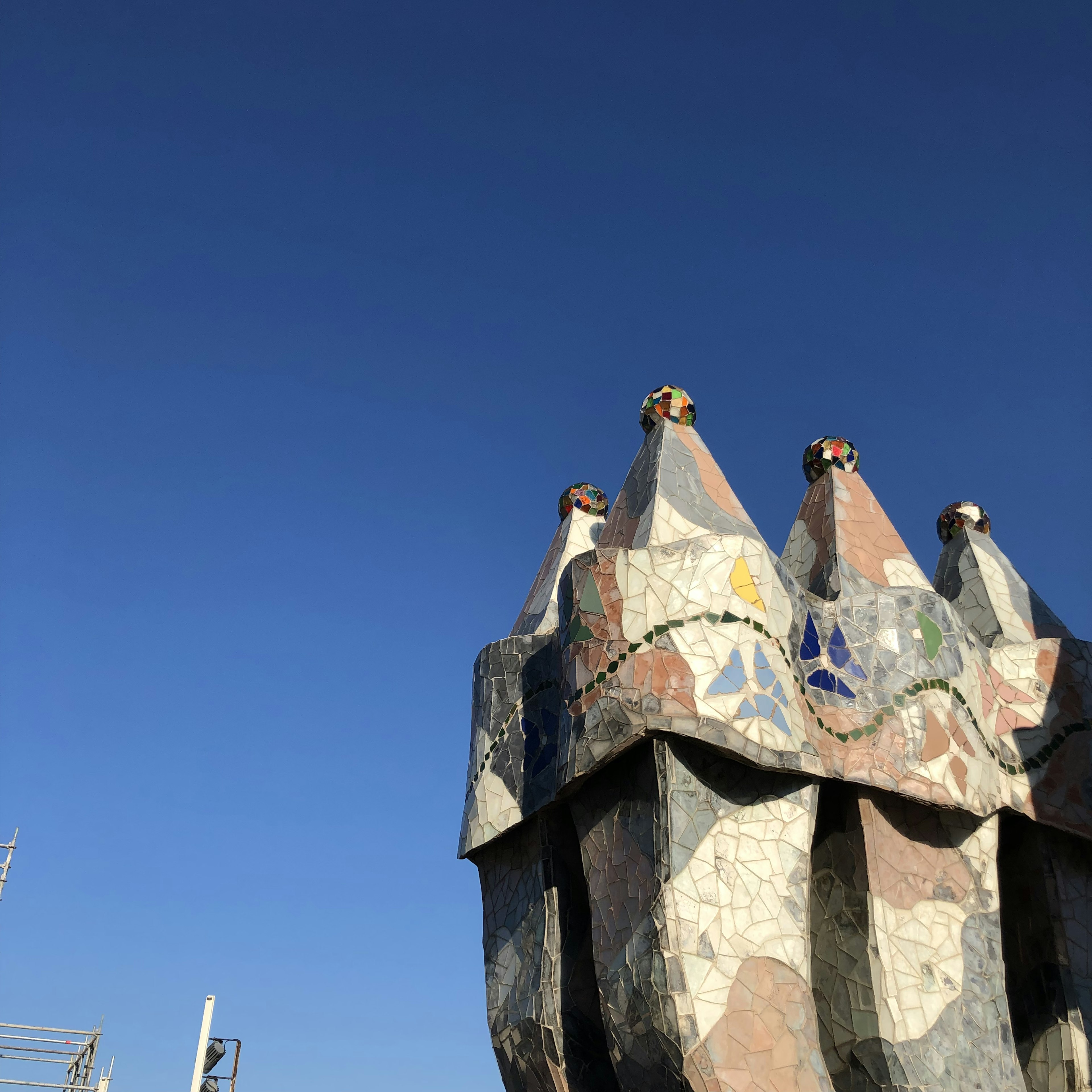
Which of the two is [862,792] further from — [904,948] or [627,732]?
[627,732]

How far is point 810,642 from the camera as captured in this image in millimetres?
12641

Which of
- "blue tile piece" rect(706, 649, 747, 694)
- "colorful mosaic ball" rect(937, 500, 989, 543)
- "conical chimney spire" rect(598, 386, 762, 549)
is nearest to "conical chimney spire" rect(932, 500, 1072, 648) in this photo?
"colorful mosaic ball" rect(937, 500, 989, 543)

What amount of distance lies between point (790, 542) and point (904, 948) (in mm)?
5382

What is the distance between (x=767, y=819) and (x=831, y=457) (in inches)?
233

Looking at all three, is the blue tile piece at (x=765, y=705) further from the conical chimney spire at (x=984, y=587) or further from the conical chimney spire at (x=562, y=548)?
the conical chimney spire at (x=984, y=587)

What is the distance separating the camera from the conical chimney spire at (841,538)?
14.2 metres

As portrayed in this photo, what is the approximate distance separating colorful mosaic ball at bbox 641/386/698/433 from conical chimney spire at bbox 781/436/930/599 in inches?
85.5

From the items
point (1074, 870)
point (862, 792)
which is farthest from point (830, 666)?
point (1074, 870)

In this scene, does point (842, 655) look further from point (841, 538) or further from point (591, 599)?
point (591, 599)

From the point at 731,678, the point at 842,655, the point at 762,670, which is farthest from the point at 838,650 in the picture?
the point at 731,678

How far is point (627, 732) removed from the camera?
11.0 m

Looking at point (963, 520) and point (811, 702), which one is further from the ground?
point (963, 520)

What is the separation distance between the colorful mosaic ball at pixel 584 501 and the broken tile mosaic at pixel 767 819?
175cm

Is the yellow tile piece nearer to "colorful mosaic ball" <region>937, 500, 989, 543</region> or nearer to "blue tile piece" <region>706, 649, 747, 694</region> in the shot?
Result: "blue tile piece" <region>706, 649, 747, 694</region>
